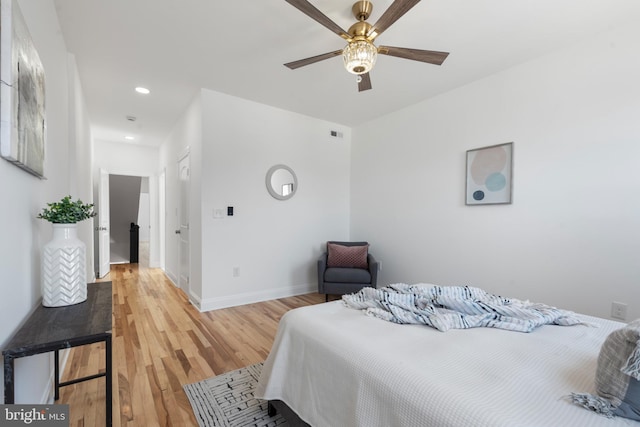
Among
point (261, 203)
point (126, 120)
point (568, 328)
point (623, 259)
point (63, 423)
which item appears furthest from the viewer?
point (126, 120)

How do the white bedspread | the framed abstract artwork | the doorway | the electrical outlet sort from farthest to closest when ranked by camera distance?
the doorway → the framed abstract artwork → the electrical outlet → the white bedspread

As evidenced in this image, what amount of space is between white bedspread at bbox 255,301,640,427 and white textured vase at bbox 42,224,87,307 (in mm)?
1038

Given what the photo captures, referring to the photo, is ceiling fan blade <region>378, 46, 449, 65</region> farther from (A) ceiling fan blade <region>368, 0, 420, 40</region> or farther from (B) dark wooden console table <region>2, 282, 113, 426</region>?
(B) dark wooden console table <region>2, 282, 113, 426</region>

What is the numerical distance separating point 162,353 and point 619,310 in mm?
3651

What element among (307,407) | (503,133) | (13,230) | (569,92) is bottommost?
(307,407)

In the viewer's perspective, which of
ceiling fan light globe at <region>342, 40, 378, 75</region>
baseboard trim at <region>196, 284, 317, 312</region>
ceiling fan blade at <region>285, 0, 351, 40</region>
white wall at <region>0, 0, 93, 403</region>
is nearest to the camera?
white wall at <region>0, 0, 93, 403</region>

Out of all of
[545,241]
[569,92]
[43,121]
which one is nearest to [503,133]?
[569,92]

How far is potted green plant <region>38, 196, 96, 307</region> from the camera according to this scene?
50.8 inches

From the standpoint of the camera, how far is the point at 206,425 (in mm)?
1530

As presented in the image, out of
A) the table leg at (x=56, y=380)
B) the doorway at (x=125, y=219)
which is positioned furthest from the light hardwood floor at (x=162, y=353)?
the doorway at (x=125, y=219)

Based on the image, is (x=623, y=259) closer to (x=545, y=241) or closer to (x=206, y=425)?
(x=545, y=241)

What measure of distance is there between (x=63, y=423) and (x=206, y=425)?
73 centimetres

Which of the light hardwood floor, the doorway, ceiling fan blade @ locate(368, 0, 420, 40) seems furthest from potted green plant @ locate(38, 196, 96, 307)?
the doorway

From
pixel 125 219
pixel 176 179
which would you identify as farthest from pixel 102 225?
pixel 125 219
